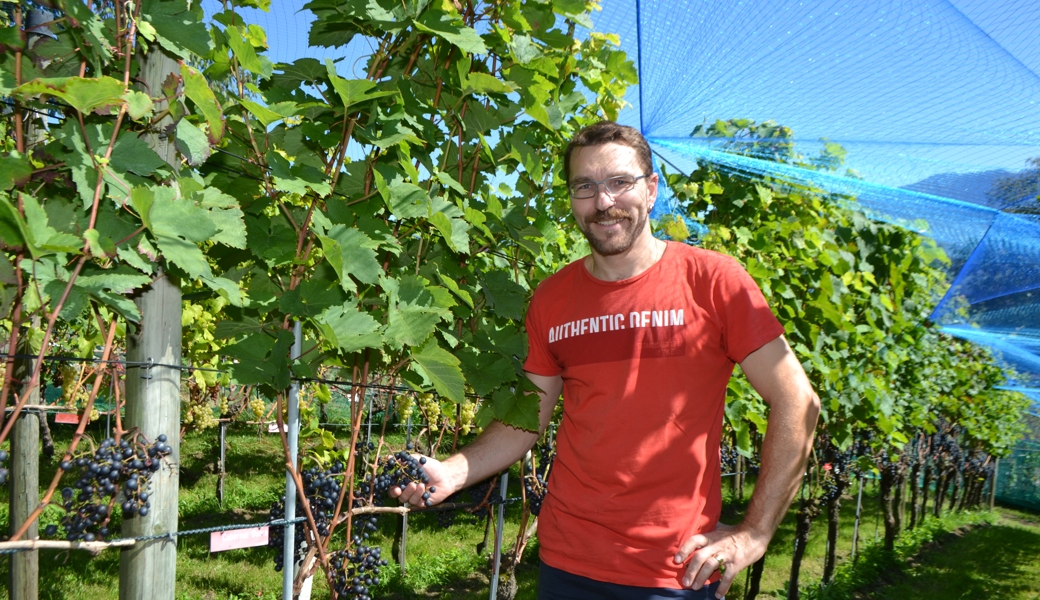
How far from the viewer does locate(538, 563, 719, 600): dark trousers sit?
5.93ft

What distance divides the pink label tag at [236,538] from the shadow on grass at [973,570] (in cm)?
764

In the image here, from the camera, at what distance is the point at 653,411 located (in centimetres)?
189

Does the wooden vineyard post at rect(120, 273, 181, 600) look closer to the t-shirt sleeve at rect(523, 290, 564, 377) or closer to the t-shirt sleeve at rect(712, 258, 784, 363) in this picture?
the t-shirt sleeve at rect(523, 290, 564, 377)

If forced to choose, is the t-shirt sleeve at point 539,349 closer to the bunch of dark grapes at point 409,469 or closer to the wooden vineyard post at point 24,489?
the bunch of dark grapes at point 409,469

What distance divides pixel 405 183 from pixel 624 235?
1.81 ft

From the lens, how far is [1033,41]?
308 centimetres

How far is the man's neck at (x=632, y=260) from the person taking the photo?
2016 millimetres

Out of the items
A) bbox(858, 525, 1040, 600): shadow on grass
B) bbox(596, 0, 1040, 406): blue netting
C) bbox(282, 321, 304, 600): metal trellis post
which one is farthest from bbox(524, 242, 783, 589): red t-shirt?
bbox(858, 525, 1040, 600): shadow on grass

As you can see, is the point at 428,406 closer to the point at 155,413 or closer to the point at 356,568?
the point at 356,568

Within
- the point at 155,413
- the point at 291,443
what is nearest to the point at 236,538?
the point at 291,443

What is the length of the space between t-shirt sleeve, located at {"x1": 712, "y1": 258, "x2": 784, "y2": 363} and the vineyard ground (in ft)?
7.07

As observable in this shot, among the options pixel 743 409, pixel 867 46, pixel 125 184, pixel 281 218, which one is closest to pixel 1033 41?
pixel 867 46

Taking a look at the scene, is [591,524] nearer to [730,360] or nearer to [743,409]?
[730,360]

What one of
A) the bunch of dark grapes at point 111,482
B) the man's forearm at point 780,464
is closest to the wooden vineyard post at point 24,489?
the bunch of dark grapes at point 111,482
